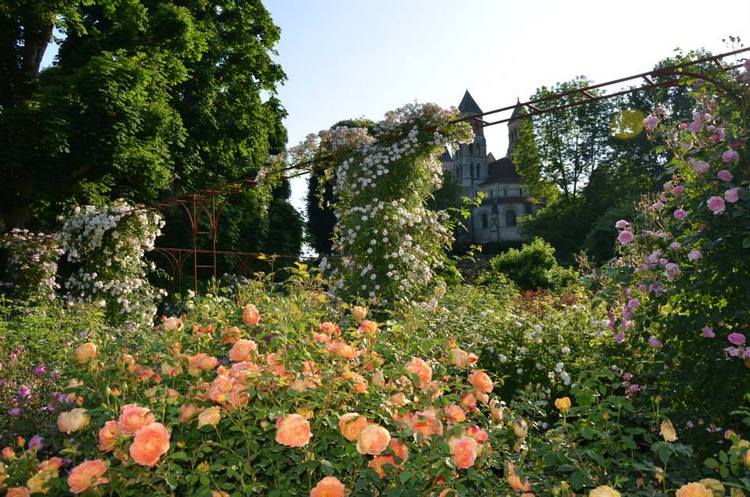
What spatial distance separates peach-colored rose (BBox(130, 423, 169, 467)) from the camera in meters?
1.57

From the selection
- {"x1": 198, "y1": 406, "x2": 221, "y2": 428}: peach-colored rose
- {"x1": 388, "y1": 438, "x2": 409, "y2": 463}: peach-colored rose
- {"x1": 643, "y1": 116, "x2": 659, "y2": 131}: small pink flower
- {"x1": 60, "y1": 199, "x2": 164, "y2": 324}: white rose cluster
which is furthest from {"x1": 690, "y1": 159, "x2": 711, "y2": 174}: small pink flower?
{"x1": 60, "y1": 199, "x2": 164, "y2": 324}: white rose cluster

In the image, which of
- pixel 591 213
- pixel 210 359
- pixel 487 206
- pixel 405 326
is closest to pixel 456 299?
pixel 405 326

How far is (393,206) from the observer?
Result: 6.96m

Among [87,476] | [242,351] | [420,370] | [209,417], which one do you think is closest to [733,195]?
[420,370]

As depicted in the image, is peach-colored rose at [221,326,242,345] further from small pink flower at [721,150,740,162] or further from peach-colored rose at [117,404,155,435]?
small pink flower at [721,150,740,162]

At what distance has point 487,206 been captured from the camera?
5269 centimetres

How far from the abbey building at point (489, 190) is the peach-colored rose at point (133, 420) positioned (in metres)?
45.6

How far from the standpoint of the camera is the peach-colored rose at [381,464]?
175 cm

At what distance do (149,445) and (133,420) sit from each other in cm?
12

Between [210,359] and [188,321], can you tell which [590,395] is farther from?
[188,321]

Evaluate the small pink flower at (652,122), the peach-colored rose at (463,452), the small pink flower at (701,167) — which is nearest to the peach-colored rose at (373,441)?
the peach-colored rose at (463,452)

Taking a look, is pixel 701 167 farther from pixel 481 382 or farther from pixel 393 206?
pixel 393 206

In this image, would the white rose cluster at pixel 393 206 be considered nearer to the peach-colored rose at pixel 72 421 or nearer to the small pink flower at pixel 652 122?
the small pink flower at pixel 652 122

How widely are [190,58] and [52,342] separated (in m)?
10.8
